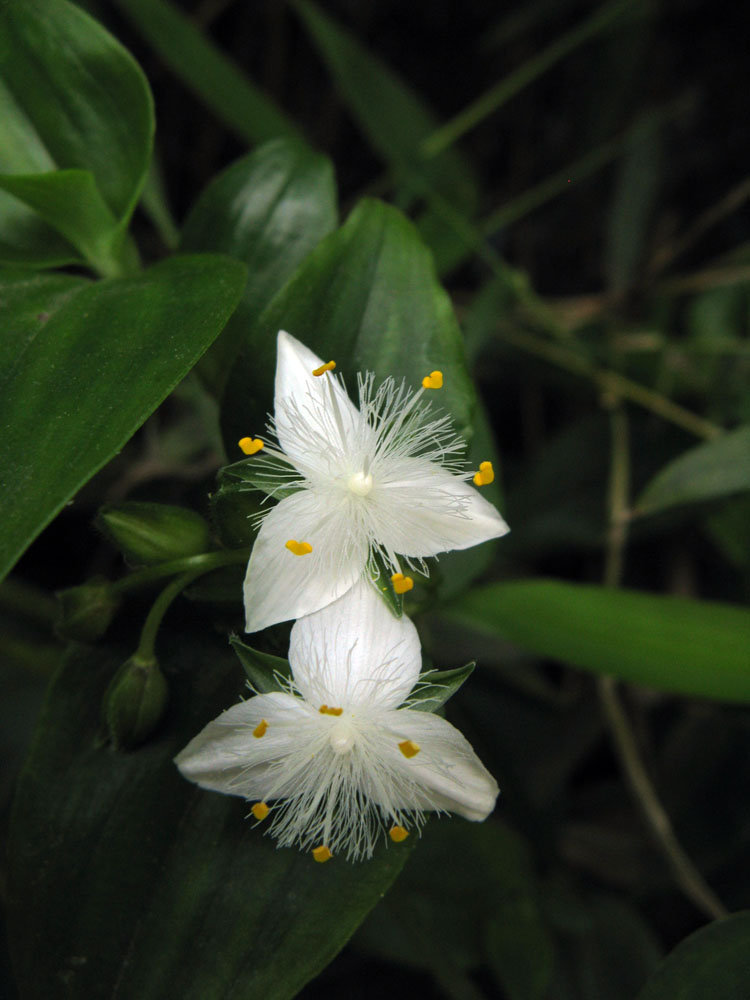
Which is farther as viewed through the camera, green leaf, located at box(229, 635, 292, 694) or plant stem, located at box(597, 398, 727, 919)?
plant stem, located at box(597, 398, 727, 919)

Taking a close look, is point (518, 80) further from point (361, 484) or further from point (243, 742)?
point (243, 742)

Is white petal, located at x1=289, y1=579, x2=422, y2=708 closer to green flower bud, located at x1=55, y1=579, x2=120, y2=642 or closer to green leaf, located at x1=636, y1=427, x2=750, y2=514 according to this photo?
green flower bud, located at x1=55, y1=579, x2=120, y2=642

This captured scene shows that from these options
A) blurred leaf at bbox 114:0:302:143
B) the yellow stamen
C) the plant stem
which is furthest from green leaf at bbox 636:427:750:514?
blurred leaf at bbox 114:0:302:143

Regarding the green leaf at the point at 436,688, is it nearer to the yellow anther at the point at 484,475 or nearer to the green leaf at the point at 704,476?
the yellow anther at the point at 484,475

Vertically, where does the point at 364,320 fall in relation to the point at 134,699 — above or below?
above

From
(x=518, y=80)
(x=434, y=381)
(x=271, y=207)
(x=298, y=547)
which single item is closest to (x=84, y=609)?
(x=298, y=547)

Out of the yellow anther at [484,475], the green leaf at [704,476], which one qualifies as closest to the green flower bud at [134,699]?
the yellow anther at [484,475]

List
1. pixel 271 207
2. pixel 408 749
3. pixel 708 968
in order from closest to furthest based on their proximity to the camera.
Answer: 1. pixel 408 749
2. pixel 708 968
3. pixel 271 207
